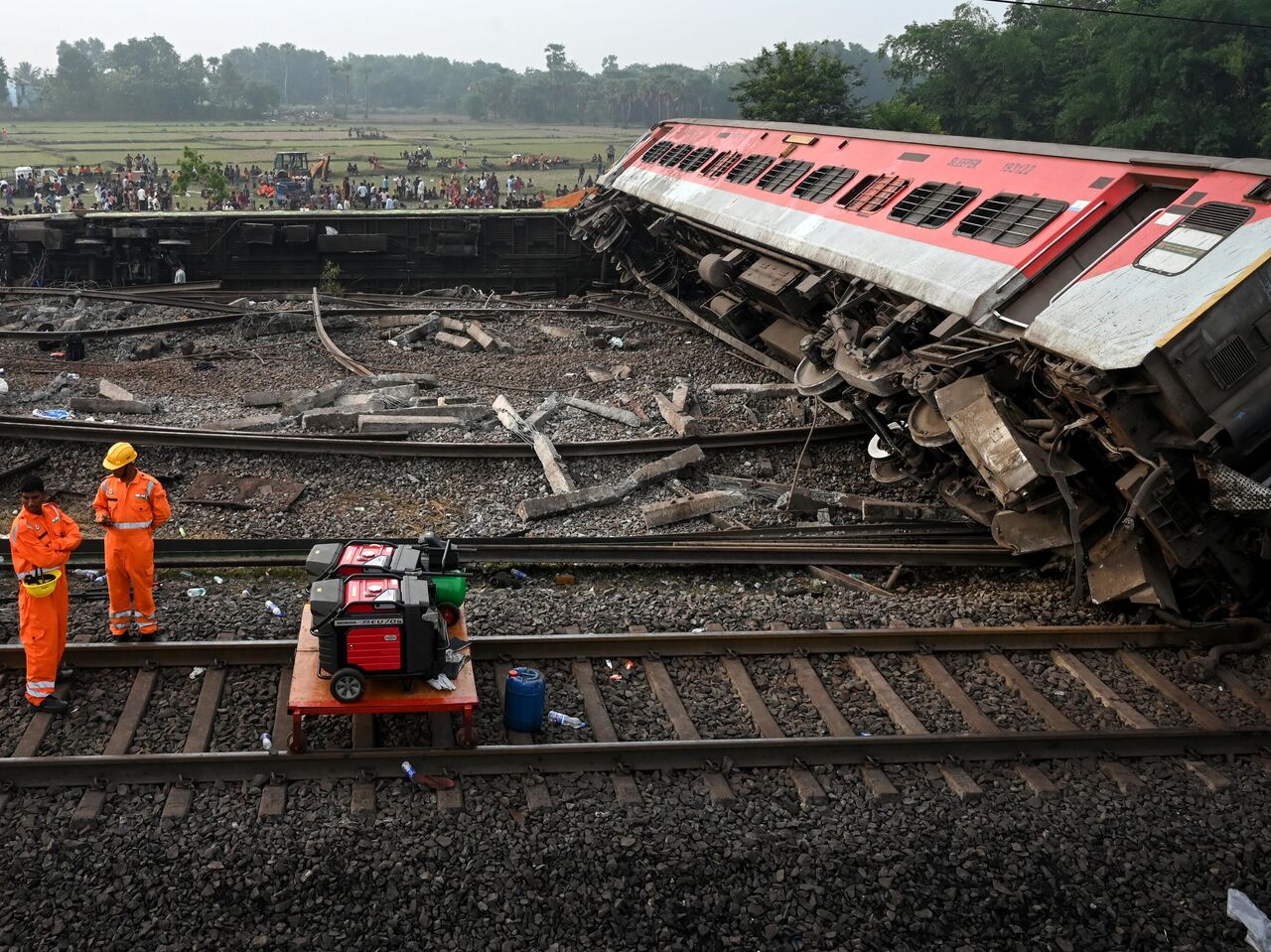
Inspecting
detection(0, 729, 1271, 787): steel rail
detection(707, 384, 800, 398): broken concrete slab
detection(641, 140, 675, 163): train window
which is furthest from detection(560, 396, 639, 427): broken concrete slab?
detection(641, 140, 675, 163): train window

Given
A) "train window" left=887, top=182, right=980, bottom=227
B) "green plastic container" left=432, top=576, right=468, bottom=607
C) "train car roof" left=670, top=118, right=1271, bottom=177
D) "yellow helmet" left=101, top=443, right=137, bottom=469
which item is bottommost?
"green plastic container" left=432, top=576, right=468, bottom=607

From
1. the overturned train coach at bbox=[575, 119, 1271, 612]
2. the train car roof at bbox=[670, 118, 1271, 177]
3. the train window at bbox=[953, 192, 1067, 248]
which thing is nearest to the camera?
the overturned train coach at bbox=[575, 119, 1271, 612]

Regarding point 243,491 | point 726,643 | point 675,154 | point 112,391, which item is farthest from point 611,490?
point 675,154

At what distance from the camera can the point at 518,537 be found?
29.2 feet

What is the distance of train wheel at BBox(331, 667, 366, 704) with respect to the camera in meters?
5.48

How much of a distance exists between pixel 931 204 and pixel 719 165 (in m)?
6.71

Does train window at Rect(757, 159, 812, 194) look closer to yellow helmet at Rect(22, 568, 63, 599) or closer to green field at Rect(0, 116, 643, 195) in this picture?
yellow helmet at Rect(22, 568, 63, 599)

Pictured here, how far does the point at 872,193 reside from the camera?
12289 millimetres

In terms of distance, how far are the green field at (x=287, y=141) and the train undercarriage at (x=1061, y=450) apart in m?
43.6

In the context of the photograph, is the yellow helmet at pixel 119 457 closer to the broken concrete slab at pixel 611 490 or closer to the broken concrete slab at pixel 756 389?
the broken concrete slab at pixel 611 490

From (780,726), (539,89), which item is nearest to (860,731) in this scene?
(780,726)

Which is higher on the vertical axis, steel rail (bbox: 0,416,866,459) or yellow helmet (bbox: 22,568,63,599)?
yellow helmet (bbox: 22,568,63,599)

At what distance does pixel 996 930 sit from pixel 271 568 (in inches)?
238

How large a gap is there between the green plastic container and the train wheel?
29.6 inches
